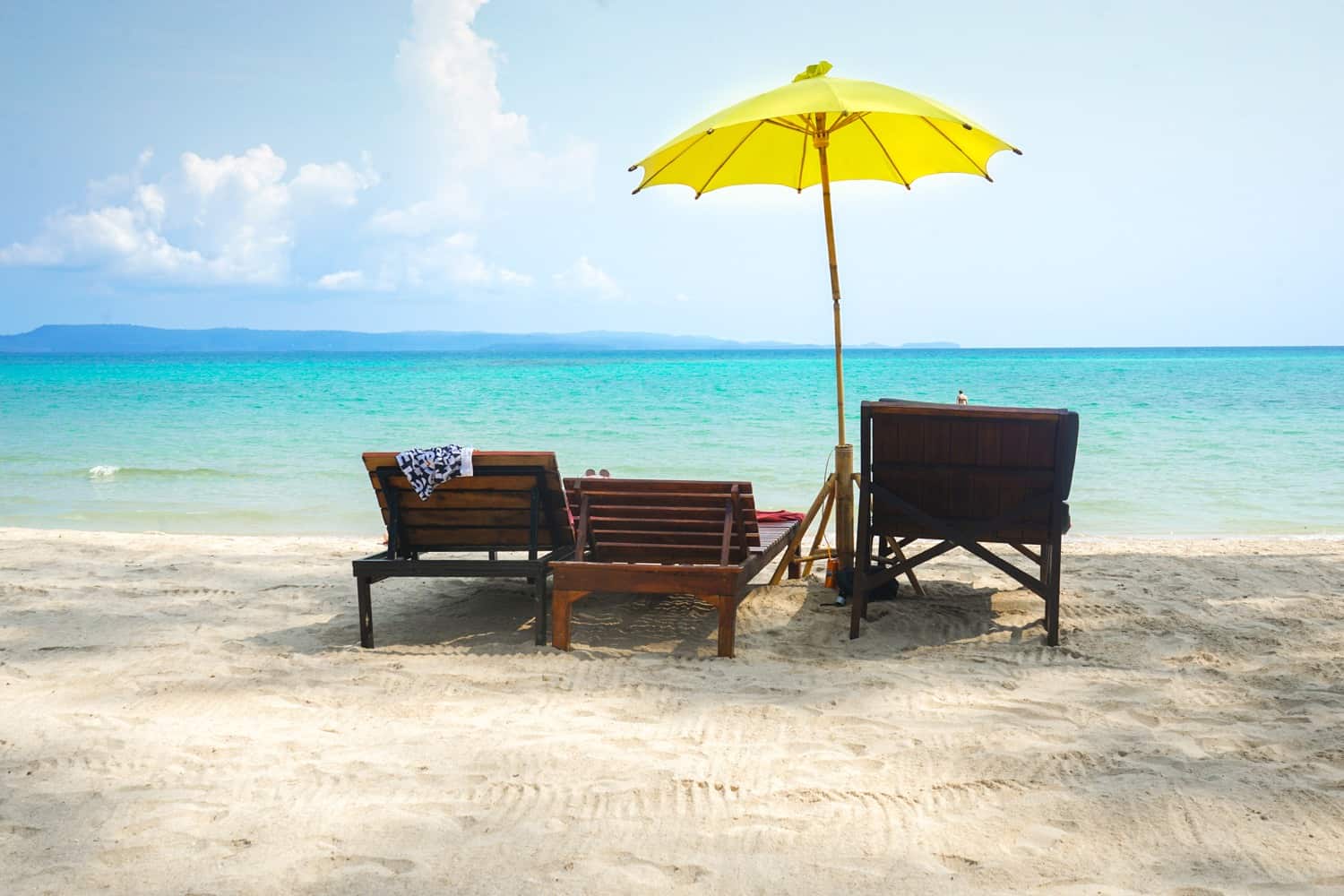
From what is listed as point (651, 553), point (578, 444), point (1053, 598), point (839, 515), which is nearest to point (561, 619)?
point (651, 553)

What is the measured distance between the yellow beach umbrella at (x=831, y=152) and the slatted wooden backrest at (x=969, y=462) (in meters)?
0.51

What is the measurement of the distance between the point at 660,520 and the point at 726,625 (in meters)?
0.78

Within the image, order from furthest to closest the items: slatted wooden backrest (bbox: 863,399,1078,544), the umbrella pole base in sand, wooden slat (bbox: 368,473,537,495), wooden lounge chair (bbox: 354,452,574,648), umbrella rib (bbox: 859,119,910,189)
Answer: umbrella rib (bbox: 859,119,910,189) → the umbrella pole base in sand → wooden slat (bbox: 368,473,537,495) → wooden lounge chair (bbox: 354,452,574,648) → slatted wooden backrest (bbox: 863,399,1078,544)

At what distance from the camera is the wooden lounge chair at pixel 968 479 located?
496 cm

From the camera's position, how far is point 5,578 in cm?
666

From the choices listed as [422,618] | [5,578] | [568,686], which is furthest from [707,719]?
[5,578]

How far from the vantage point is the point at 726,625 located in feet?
16.0

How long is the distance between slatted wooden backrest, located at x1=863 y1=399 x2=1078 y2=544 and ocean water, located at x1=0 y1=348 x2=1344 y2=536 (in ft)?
18.2

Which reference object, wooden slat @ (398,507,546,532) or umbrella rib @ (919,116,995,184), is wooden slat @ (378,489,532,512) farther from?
umbrella rib @ (919,116,995,184)

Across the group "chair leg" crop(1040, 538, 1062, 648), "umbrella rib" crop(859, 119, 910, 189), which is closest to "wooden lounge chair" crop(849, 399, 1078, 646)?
"chair leg" crop(1040, 538, 1062, 648)

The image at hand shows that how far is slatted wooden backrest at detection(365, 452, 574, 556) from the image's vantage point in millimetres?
5121

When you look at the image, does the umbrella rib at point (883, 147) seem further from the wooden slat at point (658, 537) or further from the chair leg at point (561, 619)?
the chair leg at point (561, 619)

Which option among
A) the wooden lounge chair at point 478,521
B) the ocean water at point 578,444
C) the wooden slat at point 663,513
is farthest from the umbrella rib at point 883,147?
the ocean water at point 578,444

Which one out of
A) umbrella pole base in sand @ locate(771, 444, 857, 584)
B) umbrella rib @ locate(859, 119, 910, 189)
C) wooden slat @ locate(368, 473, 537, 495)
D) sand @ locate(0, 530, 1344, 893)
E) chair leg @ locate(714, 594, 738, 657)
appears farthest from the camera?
umbrella rib @ locate(859, 119, 910, 189)
